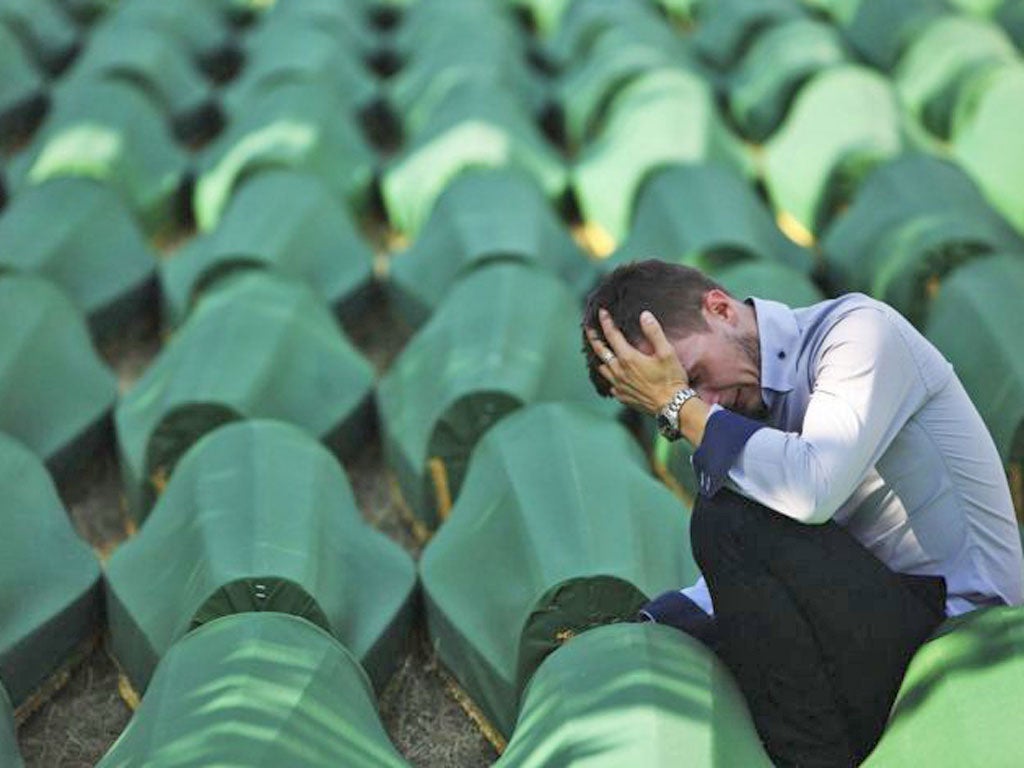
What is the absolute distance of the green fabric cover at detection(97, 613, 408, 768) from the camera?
1.80 m

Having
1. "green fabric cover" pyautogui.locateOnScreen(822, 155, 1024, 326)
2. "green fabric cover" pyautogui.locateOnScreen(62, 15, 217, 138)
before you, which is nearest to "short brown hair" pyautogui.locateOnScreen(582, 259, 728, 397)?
"green fabric cover" pyautogui.locateOnScreen(822, 155, 1024, 326)

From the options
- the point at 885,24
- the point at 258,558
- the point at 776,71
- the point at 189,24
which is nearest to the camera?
the point at 258,558

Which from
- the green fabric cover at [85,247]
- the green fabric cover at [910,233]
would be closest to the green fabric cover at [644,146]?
the green fabric cover at [910,233]

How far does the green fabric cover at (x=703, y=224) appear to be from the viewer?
10.2ft

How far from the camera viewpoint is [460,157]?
3625 millimetres

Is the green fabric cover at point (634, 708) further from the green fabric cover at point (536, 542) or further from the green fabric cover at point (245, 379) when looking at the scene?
the green fabric cover at point (245, 379)

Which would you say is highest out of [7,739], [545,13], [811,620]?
[811,620]

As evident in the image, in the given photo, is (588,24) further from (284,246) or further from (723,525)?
(723,525)

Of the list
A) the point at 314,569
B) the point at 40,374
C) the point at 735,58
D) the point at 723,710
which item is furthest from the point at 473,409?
the point at 735,58

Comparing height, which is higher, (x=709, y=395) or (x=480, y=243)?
(x=709, y=395)

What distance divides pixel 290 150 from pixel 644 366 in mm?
1937

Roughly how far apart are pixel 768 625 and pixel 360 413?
120cm

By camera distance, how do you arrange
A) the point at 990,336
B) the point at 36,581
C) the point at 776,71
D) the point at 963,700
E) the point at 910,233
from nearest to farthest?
the point at 963,700 → the point at 36,581 → the point at 990,336 → the point at 910,233 → the point at 776,71

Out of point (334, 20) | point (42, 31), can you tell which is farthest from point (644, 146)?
point (42, 31)
